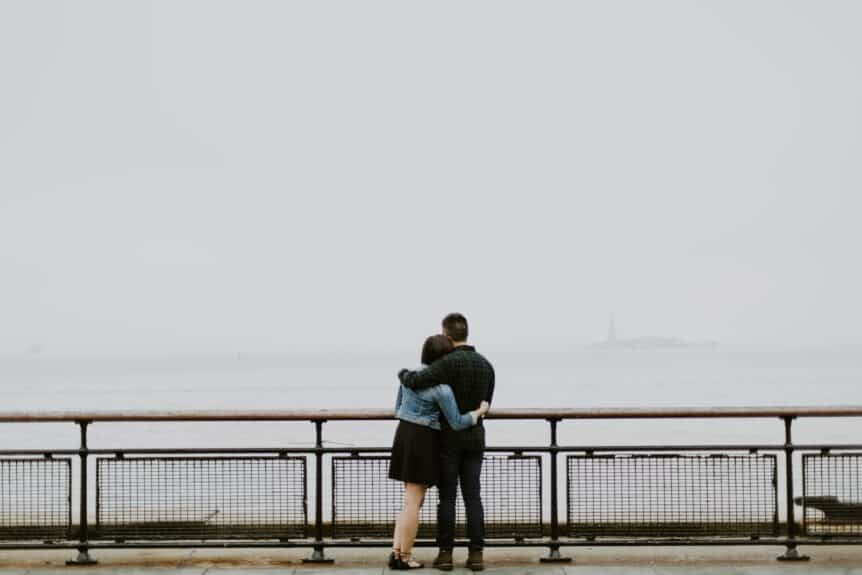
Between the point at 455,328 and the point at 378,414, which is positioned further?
the point at 378,414

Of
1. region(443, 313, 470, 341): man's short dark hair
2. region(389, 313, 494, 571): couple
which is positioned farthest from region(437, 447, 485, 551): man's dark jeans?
region(443, 313, 470, 341): man's short dark hair

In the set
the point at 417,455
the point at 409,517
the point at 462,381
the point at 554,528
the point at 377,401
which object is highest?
the point at 462,381

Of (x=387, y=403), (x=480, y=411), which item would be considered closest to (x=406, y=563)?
(x=480, y=411)

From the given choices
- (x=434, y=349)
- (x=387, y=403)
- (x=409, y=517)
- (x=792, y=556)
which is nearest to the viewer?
(x=434, y=349)

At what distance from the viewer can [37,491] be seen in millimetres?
6457

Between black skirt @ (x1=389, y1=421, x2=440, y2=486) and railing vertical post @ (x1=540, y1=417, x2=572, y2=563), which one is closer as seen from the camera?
black skirt @ (x1=389, y1=421, x2=440, y2=486)

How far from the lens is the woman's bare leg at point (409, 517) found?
605 centimetres

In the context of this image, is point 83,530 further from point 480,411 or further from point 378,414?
point 480,411

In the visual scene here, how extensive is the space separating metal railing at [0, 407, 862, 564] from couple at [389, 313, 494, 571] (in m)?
0.33

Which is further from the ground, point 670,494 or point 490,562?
point 670,494

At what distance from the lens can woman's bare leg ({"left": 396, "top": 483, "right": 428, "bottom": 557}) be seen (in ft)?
19.8

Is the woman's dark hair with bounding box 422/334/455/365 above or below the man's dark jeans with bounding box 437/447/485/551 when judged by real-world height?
above

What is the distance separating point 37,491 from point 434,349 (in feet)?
9.79

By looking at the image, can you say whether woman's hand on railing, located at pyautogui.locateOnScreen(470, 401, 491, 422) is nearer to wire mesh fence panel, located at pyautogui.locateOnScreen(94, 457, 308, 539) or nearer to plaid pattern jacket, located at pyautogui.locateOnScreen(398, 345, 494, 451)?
plaid pattern jacket, located at pyautogui.locateOnScreen(398, 345, 494, 451)
